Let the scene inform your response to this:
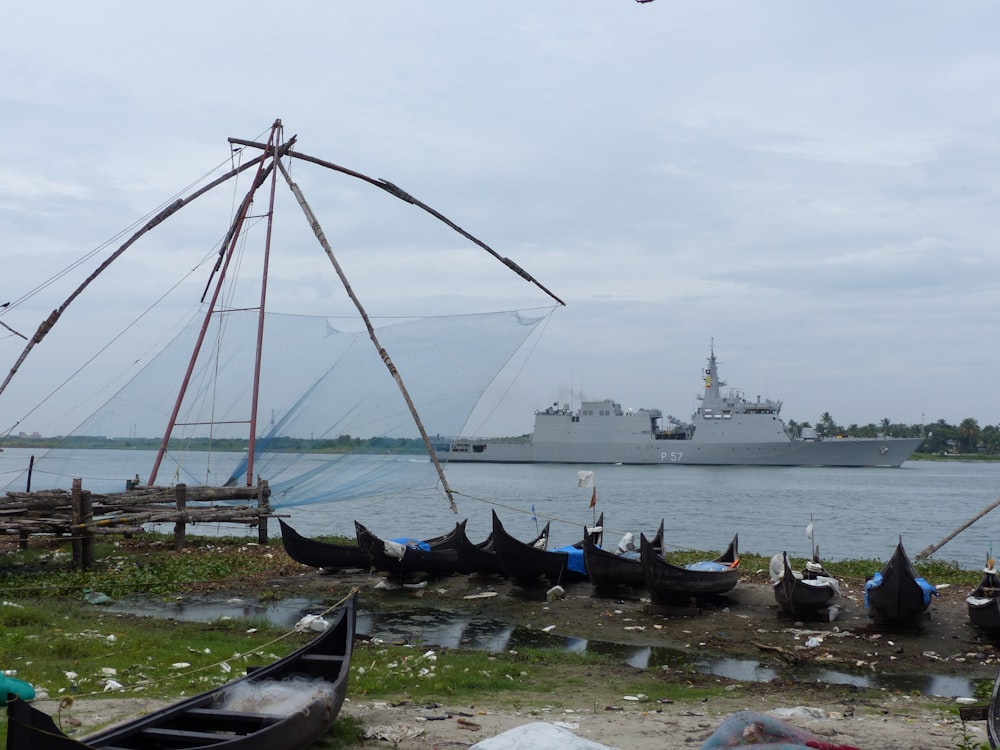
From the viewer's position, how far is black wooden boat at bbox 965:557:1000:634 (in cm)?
1120

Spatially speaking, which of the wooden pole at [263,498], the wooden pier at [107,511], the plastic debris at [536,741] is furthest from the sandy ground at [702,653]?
the wooden pier at [107,511]

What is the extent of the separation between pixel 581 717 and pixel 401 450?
739 cm

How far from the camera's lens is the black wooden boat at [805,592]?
12.2 metres

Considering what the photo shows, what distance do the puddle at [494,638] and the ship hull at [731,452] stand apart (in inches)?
2507

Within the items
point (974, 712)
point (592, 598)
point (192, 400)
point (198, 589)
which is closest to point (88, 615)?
point (198, 589)

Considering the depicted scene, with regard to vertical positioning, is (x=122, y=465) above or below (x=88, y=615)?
above

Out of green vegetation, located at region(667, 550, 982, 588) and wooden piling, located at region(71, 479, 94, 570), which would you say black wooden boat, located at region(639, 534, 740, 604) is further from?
wooden piling, located at region(71, 479, 94, 570)

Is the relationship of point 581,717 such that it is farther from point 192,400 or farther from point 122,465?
point 122,465

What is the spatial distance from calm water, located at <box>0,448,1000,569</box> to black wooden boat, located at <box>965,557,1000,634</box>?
22.9 ft

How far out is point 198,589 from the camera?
1407 centimetres

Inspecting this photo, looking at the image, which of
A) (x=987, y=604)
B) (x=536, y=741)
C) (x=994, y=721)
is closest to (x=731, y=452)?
(x=987, y=604)

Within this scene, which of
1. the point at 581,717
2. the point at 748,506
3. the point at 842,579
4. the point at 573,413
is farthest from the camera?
the point at 573,413

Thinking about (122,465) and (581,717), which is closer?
(581,717)

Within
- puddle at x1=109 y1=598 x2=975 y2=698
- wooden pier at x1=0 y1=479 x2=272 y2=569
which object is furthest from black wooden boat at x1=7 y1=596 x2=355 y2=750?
wooden pier at x1=0 y1=479 x2=272 y2=569
